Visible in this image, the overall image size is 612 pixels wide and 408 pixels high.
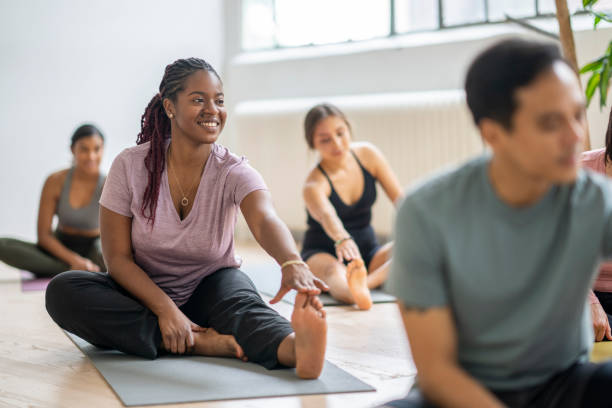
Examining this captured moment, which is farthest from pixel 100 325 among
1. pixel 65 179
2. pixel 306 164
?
pixel 306 164

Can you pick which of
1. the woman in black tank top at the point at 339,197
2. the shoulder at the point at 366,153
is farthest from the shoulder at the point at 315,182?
the shoulder at the point at 366,153

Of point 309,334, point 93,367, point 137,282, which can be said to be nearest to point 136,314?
point 137,282

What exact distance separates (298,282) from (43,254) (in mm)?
2800

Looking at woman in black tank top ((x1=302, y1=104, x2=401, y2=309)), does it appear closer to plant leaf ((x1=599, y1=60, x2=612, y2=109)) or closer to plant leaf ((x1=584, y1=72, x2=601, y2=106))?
plant leaf ((x1=584, y1=72, x2=601, y2=106))

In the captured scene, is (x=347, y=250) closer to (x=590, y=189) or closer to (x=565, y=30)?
(x=565, y=30)

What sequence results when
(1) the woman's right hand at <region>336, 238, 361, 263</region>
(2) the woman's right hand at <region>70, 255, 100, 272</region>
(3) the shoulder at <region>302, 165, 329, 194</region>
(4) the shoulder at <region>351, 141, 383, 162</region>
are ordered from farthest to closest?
(2) the woman's right hand at <region>70, 255, 100, 272</region>
(4) the shoulder at <region>351, 141, 383, 162</region>
(3) the shoulder at <region>302, 165, 329, 194</region>
(1) the woman's right hand at <region>336, 238, 361, 263</region>

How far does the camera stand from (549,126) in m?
1.16

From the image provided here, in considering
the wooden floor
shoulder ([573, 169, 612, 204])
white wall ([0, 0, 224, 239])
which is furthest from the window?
shoulder ([573, 169, 612, 204])

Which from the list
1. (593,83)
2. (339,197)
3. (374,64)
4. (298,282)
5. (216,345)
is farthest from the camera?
(374,64)

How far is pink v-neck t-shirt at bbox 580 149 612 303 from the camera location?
2.26 m

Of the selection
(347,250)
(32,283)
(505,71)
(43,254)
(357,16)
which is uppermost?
(357,16)

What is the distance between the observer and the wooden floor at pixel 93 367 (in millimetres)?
2076

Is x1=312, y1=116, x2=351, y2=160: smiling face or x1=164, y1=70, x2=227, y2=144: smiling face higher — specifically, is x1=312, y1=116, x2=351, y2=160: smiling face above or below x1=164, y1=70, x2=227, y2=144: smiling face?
below

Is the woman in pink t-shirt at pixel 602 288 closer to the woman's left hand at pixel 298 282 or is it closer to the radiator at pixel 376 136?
the woman's left hand at pixel 298 282
